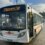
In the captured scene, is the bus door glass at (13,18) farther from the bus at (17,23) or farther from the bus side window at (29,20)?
the bus side window at (29,20)

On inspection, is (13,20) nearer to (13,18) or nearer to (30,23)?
(13,18)

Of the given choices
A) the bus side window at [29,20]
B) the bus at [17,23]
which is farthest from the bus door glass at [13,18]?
the bus side window at [29,20]

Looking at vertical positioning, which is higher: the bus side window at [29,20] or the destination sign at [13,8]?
the destination sign at [13,8]

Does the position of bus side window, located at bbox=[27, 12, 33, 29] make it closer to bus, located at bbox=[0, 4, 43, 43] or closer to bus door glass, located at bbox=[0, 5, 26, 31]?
bus, located at bbox=[0, 4, 43, 43]

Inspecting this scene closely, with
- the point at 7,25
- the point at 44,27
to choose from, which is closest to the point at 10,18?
the point at 7,25

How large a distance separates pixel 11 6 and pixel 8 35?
2.81 ft

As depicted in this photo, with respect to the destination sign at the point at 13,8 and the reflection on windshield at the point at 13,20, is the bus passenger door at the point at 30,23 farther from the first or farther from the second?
the destination sign at the point at 13,8

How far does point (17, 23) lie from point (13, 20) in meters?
0.16

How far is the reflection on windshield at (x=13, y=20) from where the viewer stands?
143 inches

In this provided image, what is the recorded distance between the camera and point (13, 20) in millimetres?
3742

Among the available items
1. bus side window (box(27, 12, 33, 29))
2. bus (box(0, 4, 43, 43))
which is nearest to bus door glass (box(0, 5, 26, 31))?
bus (box(0, 4, 43, 43))

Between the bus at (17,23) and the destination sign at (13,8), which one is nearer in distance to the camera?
the bus at (17,23)

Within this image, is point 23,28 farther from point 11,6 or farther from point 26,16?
point 11,6

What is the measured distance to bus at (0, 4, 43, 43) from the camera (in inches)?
142
